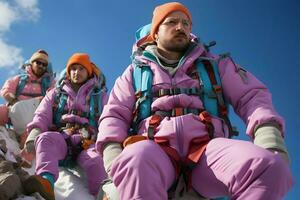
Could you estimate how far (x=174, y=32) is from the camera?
16.3 ft

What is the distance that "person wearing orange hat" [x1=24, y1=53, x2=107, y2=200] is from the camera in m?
6.77

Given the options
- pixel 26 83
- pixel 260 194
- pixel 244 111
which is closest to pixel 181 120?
pixel 244 111

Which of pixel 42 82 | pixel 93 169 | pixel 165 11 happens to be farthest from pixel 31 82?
pixel 165 11

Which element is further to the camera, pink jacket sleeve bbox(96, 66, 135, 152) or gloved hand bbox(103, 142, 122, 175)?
pink jacket sleeve bbox(96, 66, 135, 152)

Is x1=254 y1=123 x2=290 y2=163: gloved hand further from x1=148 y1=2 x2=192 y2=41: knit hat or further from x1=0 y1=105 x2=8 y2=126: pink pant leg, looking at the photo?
x1=0 y1=105 x2=8 y2=126: pink pant leg

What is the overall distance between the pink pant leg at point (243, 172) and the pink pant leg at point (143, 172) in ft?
1.32

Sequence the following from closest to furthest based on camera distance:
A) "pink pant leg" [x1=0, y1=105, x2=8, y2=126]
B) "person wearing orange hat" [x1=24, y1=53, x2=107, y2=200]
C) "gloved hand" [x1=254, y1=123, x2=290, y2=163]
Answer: "gloved hand" [x1=254, y1=123, x2=290, y2=163]
"person wearing orange hat" [x1=24, y1=53, x2=107, y2=200]
"pink pant leg" [x1=0, y1=105, x2=8, y2=126]

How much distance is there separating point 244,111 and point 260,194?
134 centimetres

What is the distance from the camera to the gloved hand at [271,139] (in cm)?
349

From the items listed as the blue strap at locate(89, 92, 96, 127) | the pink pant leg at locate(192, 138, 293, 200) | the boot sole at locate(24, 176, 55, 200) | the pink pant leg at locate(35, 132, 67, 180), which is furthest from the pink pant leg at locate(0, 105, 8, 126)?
the pink pant leg at locate(192, 138, 293, 200)

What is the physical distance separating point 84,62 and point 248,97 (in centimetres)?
544

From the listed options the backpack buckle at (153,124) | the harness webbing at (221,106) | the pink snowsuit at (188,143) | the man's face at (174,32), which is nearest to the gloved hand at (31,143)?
the pink snowsuit at (188,143)

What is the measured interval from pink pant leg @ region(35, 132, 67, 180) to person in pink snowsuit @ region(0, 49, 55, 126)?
16.0 ft

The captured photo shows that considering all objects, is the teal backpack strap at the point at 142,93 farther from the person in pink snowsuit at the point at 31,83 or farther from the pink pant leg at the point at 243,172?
the person in pink snowsuit at the point at 31,83
